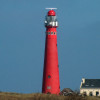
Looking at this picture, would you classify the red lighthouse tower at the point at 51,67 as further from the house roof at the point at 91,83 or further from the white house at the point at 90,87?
the house roof at the point at 91,83

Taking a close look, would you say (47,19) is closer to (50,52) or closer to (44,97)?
(50,52)

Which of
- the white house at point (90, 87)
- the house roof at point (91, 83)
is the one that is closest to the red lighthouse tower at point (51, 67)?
the white house at point (90, 87)

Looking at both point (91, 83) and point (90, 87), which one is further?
point (91, 83)

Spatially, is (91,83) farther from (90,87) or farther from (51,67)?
(51,67)

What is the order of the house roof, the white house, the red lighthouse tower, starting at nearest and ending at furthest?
the red lighthouse tower, the white house, the house roof

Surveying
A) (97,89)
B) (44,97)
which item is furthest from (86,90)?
(44,97)

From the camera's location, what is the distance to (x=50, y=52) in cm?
7519

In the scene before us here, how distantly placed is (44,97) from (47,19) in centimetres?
2984

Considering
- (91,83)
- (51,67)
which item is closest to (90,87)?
(91,83)

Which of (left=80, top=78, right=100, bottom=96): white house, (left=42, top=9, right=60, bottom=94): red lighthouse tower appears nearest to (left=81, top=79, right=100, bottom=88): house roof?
(left=80, top=78, right=100, bottom=96): white house

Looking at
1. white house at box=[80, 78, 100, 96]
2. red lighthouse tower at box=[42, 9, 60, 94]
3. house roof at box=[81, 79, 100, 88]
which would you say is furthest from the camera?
house roof at box=[81, 79, 100, 88]

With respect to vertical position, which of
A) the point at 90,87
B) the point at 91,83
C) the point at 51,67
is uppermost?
the point at 51,67

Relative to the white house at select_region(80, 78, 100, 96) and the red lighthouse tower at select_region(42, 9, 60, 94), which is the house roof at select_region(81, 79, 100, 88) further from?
the red lighthouse tower at select_region(42, 9, 60, 94)

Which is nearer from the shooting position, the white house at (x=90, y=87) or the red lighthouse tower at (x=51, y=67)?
the red lighthouse tower at (x=51, y=67)
